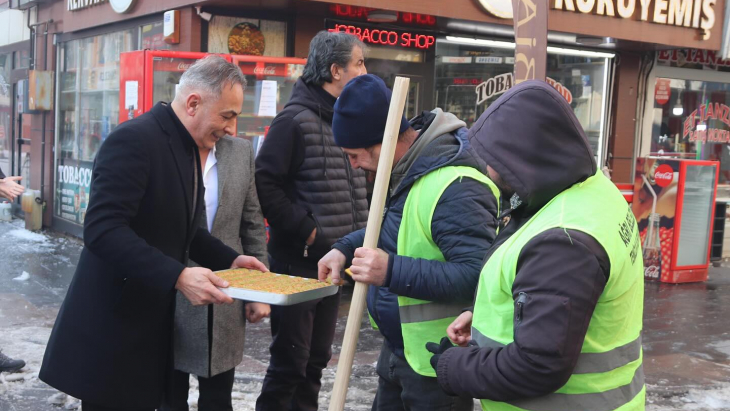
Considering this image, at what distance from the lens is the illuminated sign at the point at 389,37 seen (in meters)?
9.33

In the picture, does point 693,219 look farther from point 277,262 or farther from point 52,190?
point 52,190

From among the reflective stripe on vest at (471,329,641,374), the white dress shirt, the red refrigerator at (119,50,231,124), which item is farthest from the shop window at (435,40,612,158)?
the reflective stripe on vest at (471,329,641,374)

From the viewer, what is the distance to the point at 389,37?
9602 millimetres

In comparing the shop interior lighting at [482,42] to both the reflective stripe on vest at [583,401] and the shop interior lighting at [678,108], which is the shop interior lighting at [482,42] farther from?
the reflective stripe on vest at [583,401]

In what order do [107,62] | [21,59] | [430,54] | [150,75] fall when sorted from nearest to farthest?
[150,75]
[430,54]
[107,62]
[21,59]

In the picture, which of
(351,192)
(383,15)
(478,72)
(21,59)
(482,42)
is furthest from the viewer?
(21,59)

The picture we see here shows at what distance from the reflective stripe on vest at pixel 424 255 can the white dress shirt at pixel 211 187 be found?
4.13 feet

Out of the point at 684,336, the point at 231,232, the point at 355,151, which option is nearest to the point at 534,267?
the point at 355,151

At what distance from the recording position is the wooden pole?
109 inches

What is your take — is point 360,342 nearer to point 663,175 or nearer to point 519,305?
point 519,305

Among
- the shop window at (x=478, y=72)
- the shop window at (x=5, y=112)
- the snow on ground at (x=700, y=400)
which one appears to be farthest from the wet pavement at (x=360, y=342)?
the shop window at (x=5, y=112)

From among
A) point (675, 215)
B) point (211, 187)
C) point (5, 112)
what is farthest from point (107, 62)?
point (211, 187)

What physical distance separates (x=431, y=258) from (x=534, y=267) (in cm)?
100

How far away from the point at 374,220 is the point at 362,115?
441 mm
